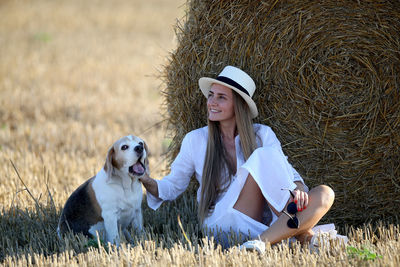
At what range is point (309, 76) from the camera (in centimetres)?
479

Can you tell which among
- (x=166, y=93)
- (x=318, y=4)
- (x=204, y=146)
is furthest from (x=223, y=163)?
(x=318, y=4)

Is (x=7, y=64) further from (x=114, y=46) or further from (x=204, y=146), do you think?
(x=204, y=146)

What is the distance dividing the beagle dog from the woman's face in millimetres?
698

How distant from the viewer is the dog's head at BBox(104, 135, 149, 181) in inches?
157

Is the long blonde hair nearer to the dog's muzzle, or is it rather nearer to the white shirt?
the white shirt

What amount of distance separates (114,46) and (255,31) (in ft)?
32.5

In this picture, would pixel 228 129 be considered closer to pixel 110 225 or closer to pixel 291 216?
pixel 291 216

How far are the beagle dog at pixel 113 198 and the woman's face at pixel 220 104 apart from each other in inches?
27.5

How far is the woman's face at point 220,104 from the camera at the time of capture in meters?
4.41

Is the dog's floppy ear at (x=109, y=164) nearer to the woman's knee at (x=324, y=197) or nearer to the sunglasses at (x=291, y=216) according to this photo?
the sunglasses at (x=291, y=216)

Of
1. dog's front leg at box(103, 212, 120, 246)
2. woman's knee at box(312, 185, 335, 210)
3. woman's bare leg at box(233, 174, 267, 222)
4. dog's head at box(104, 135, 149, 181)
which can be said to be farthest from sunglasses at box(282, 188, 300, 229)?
dog's front leg at box(103, 212, 120, 246)

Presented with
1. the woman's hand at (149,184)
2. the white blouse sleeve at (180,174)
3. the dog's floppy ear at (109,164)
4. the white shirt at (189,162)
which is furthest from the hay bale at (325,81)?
the dog's floppy ear at (109,164)

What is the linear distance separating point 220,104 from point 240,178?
71 centimetres

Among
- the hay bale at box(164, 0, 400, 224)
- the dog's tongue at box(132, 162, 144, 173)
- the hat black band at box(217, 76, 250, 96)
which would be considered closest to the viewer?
the dog's tongue at box(132, 162, 144, 173)
